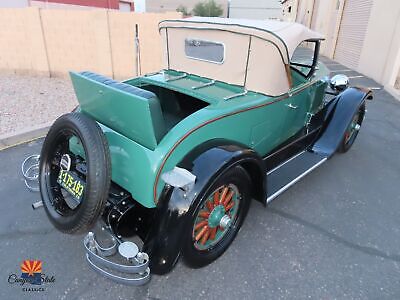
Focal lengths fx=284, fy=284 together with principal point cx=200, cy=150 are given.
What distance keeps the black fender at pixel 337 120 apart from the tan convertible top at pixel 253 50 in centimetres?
122

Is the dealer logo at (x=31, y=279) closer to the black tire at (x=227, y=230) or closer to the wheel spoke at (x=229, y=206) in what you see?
the black tire at (x=227, y=230)

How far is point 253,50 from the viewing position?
2781mm

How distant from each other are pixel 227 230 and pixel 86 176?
4.33 feet

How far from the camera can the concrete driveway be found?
2.24 metres

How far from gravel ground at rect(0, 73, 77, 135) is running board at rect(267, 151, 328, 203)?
425 centimetres

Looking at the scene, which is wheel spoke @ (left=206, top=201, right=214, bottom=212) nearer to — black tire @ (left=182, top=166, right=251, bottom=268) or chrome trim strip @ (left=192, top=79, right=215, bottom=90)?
black tire @ (left=182, top=166, right=251, bottom=268)

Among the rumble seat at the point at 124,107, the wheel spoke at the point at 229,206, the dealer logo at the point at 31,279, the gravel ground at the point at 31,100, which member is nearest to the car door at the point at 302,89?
the wheel spoke at the point at 229,206

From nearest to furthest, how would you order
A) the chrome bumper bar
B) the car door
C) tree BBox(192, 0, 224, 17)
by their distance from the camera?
the chrome bumper bar, the car door, tree BBox(192, 0, 224, 17)

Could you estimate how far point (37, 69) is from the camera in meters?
8.50

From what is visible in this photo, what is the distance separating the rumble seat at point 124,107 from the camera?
1.96m

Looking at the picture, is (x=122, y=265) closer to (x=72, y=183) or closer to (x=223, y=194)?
(x=72, y=183)

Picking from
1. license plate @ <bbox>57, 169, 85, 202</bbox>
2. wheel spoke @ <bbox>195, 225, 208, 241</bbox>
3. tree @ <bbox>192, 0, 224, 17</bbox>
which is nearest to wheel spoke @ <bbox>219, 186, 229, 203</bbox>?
wheel spoke @ <bbox>195, 225, 208, 241</bbox>

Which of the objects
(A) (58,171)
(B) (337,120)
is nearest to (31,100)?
(A) (58,171)

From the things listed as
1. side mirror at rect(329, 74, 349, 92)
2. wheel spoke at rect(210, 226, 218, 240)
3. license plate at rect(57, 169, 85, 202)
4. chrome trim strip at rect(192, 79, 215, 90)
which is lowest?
wheel spoke at rect(210, 226, 218, 240)
